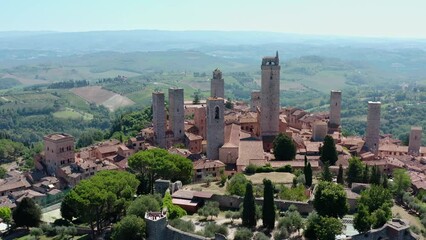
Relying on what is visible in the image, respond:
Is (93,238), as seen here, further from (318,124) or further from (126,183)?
(318,124)

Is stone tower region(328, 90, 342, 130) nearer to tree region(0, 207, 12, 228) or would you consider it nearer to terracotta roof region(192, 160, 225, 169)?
terracotta roof region(192, 160, 225, 169)

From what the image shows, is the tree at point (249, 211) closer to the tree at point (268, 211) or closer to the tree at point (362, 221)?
the tree at point (268, 211)

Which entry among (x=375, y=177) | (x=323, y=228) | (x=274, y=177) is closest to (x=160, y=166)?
(x=274, y=177)

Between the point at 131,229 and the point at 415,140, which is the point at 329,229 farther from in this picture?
the point at 415,140

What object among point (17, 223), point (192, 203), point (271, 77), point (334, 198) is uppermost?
point (271, 77)

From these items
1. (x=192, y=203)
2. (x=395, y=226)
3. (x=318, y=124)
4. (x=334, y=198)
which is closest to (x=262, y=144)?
(x=318, y=124)
